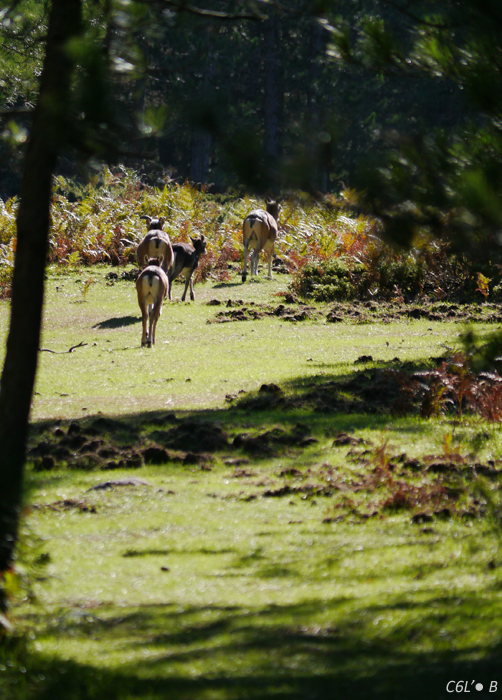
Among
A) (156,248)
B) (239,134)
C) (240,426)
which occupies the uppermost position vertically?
(239,134)

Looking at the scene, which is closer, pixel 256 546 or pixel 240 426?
pixel 256 546

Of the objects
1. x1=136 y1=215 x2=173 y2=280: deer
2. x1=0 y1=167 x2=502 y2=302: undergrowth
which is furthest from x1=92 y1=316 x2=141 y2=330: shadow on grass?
x1=0 y1=167 x2=502 y2=302: undergrowth

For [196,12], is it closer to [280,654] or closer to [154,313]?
[280,654]

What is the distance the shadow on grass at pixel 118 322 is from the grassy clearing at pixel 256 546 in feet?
18.1

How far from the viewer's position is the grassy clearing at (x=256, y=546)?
395 cm

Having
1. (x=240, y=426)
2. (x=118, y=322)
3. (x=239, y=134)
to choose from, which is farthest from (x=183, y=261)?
(x=239, y=134)

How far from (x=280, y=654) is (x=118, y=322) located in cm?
1459

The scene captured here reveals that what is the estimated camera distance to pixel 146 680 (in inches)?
150

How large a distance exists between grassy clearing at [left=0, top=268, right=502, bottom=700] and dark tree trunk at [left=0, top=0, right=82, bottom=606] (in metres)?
1.01

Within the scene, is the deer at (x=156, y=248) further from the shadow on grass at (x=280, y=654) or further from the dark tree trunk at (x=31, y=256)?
the shadow on grass at (x=280, y=654)

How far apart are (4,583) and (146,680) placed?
869mm

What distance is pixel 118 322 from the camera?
59.8 ft

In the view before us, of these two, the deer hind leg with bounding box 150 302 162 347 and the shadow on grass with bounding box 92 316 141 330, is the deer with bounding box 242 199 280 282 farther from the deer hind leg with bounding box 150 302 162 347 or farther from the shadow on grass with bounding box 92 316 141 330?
the deer hind leg with bounding box 150 302 162 347

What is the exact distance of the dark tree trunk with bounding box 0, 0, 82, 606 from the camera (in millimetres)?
4629
